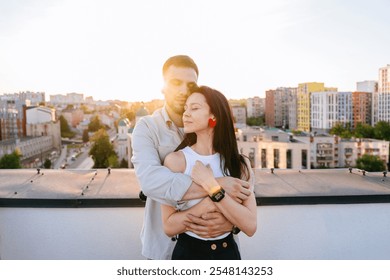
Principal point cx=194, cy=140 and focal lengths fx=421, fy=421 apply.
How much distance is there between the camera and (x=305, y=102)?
25297mm

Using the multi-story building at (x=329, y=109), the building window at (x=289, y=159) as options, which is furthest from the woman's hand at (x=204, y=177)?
the multi-story building at (x=329, y=109)

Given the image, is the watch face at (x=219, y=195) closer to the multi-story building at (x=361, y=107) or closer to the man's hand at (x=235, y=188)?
the man's hand at (x=235, y=188)

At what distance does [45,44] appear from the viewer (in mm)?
1893

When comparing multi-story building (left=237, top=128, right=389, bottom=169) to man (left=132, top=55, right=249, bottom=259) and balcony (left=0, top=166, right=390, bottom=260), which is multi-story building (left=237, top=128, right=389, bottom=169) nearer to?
balcony (left=0, top=166, right=390, bottom=260)

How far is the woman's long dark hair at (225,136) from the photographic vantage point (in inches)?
34.2

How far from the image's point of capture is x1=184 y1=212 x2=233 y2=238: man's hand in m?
0.85

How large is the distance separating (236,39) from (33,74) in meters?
1.02

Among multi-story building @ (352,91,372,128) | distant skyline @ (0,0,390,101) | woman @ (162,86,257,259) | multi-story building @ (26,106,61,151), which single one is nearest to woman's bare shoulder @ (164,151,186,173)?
woman @ (162,86,257,259)

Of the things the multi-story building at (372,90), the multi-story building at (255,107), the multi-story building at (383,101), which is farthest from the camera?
the multi-story building at (255,107)

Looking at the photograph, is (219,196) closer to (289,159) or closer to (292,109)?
(289,159)

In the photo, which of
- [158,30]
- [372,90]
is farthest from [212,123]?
[372,90]

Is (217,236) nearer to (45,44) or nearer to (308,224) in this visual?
(308,224)

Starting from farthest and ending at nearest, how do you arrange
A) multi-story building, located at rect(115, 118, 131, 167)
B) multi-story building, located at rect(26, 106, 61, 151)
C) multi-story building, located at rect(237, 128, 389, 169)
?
multi-story building, located at rect(26, 106, 61, 151)
multi-story building, located at rect(115, 118, 131, 167)
multi-story building, located at rect(237, 128, 389, 169)

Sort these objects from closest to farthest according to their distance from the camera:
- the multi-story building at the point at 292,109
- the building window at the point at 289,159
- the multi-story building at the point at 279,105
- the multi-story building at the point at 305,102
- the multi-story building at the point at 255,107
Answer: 1. the building window at the point at 289,159
2. the multi-story building at the point at 305,102
3. the multi-story building at the point at 292,109
4. the multi-story building at the point at 279,105
5. the multi-story building at the point at 255,107
